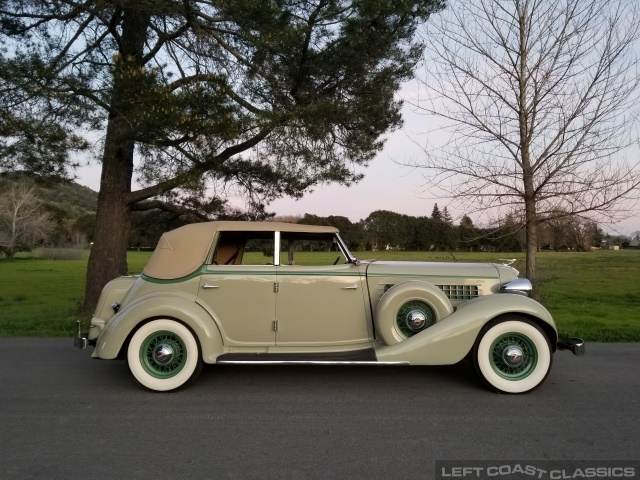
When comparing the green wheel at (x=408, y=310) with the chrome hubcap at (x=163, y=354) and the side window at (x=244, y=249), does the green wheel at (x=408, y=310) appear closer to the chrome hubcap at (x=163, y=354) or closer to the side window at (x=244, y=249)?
the side window at (x=244, y=249)

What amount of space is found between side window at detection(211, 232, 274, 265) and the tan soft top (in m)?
0.10

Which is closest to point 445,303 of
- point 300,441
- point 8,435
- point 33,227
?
point 300,441

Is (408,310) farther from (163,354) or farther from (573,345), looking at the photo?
(163,354)

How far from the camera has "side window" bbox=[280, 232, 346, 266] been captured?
550 cm

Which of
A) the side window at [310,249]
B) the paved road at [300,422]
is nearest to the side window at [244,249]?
the side window at [310,249]

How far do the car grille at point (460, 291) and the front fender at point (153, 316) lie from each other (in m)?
2.48

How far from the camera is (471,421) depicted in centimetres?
399

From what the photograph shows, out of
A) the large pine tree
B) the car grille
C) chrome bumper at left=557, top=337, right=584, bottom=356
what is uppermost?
the large pine tree

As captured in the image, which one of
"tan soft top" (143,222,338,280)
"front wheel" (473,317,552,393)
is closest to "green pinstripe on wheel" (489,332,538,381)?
"front wheel" (473,317,552,393)

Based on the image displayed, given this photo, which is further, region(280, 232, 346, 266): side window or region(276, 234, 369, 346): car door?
region(280, 232, 346, 266): side window

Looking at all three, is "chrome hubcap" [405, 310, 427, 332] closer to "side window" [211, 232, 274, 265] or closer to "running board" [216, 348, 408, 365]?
"running board" [216, 348, 408, 365]

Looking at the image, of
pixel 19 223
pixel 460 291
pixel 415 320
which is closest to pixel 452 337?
pixel 415 320

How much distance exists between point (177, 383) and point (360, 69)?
667cm

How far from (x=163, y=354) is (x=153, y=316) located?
377 mm
